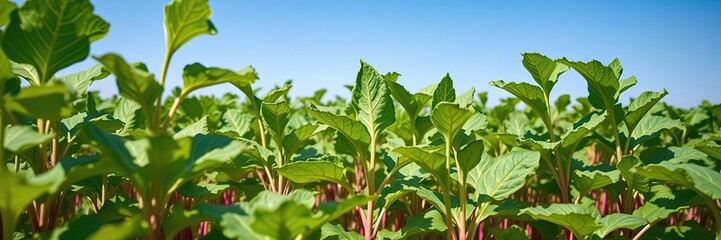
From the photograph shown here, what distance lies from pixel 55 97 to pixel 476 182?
5.25 feet

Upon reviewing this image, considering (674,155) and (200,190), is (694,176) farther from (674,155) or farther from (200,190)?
(200,190)

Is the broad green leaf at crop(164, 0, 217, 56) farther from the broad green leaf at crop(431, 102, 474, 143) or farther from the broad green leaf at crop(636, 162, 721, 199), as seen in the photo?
the broad green leaf at crop(636, 162, 721, 199)

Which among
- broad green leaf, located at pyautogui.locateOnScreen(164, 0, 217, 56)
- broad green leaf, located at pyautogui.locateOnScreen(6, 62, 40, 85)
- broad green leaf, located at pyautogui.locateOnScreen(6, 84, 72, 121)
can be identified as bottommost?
broad green leaf, located at pyautogui.locateOnScreen(6, 84, 72, 121)

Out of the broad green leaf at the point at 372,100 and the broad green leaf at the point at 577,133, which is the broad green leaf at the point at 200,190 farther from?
the broad green leaf at the point at 577,133

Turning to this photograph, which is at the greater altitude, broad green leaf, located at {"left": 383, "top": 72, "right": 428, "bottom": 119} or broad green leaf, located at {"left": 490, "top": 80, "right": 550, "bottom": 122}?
broad green leaf, located at {"left": 490, "top": 80, "right": 550, "bottom": 122}

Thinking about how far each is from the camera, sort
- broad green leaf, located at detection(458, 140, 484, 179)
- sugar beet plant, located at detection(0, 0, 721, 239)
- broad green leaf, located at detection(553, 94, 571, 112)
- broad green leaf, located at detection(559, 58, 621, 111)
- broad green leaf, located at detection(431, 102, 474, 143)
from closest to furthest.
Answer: sugar beet plant, located at detection(0, 0, 721, 239)
broad green leaf, located at detection(431, 102, 474, 143)
broad green leaf, located at detection(458, 140, 484, 179)
broad green leaf, located at detection(559, 58, 621, 111)
broad green leaf, located at detection(553, 94, 571, 112)

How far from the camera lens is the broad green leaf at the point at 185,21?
1205 millimetres

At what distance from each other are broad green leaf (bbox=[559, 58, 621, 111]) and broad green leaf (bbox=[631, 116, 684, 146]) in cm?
33

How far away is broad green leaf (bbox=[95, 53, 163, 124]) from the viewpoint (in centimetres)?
112

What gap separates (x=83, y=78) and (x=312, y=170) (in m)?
0.97

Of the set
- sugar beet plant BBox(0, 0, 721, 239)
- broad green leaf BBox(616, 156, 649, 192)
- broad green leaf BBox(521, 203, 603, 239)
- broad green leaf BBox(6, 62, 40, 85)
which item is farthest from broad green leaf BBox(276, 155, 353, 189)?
broad green leaf BBox(616, 156, 649, 192)

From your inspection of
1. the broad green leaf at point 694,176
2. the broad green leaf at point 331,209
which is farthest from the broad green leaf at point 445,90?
the broad green leaf at point 331,209

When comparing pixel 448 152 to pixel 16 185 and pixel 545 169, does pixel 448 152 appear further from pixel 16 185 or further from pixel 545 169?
pixel 16 185

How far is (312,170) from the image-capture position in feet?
6.03
